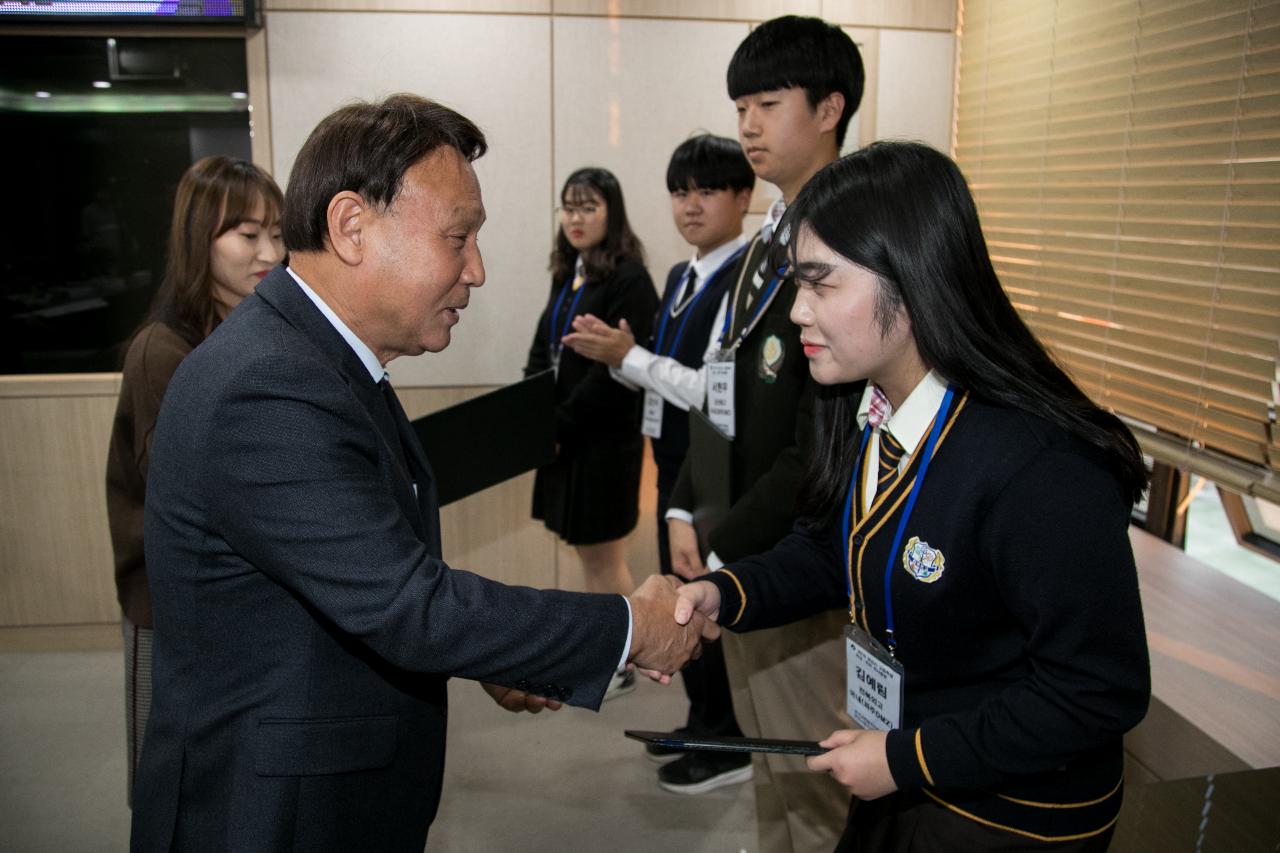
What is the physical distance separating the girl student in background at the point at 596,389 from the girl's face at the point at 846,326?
1.84 m

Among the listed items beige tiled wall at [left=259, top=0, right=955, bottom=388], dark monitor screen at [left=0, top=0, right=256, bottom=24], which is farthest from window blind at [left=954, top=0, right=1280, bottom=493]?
dark monitor screen at [left=0, top=0, right=256, bottom=24]

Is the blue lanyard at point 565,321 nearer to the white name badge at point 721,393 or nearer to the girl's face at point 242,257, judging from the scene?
the white name badge at point 721,393

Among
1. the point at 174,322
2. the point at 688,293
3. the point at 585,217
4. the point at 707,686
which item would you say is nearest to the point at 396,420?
the point at 174,322

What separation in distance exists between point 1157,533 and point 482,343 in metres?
2.53

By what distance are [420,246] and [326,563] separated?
0.42 meters

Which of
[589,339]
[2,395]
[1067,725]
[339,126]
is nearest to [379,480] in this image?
[339,126]

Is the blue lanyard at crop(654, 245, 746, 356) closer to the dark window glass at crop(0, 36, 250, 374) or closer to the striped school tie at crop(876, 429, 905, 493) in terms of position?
the striped school tie at crop(876, 429, 905, 493)

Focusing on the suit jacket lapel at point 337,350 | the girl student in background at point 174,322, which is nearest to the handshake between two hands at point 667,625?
the suit jacket lapel at point 337,350

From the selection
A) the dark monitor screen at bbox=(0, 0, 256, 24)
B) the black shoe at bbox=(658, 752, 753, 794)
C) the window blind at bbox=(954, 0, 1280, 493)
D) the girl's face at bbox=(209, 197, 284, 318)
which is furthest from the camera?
the dark monitor screen at bbox=(0, 0, 256, 24)

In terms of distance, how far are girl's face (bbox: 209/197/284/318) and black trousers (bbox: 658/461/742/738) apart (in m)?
1.30

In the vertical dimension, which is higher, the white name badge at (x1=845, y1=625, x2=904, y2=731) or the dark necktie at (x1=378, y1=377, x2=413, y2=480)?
the dark necktie at (x1=378, y1=377, x2=413, y2=480)

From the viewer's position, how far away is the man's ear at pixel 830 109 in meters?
2.09

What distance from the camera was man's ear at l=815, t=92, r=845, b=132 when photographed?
209 cm

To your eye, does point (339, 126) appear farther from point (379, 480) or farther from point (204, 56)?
point (204, 56)
